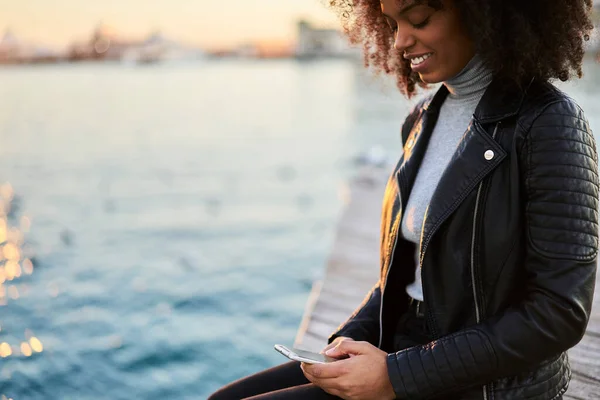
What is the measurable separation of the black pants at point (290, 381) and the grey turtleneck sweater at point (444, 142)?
9 centimetres

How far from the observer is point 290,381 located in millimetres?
2096

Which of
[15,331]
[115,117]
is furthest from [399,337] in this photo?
[115,117]

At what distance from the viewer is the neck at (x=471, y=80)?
1806 millimetres

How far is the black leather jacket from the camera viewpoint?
1.58 metres

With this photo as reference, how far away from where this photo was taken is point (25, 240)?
10164mm

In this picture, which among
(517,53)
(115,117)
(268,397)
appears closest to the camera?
(517,53)

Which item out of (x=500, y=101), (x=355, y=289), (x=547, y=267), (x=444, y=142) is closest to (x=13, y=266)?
(x=355, y=289)

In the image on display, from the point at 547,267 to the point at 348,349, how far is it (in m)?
0.57

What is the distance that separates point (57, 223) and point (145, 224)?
155cm

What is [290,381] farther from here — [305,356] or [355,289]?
[355,289]

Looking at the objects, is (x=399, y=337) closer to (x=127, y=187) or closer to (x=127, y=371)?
(x=127, y=371)

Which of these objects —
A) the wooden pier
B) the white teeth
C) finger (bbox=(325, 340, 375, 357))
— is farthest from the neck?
the wooden pier

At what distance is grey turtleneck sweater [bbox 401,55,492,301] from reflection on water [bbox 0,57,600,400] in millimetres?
526

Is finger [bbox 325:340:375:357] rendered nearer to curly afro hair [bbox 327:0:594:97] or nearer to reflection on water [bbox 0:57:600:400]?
curly afro hair [bbox 327:0:594:97]
